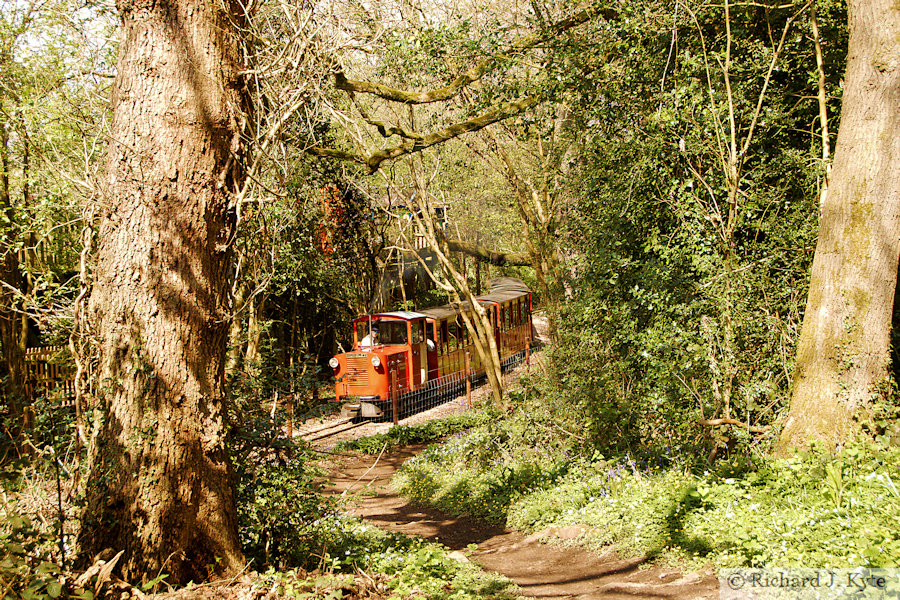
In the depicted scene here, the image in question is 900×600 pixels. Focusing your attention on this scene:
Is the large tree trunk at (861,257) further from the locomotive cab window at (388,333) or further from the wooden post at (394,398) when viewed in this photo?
the locomotive cab window at (388,333)

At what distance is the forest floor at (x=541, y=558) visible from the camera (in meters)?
4.34

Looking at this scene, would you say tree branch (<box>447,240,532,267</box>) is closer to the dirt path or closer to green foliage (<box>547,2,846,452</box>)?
green foliage (<box>547,2,846,452</box>)

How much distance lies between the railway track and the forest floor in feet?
12.5

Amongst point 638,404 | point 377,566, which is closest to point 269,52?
point 377,566

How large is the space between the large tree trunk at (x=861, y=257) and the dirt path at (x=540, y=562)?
1.89m

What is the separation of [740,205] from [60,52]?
11019 mm

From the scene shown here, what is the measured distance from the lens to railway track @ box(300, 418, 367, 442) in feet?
44.8

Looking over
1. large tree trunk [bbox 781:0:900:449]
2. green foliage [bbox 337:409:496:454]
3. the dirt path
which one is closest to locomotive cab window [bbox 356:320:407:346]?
green foliage [bbox 337:409:496:454]

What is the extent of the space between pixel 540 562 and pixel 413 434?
7.78 metres

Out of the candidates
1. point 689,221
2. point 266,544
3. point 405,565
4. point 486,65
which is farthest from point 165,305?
point 486,65

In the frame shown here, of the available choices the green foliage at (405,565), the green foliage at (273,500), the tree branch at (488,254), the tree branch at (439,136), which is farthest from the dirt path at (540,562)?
the tree branch at (488,254)

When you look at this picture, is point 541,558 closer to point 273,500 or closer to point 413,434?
point 273,500

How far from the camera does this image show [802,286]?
6.61 m

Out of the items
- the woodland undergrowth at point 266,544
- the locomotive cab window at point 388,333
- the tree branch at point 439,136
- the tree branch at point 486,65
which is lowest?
the woodland undergrowth at point 266,544
